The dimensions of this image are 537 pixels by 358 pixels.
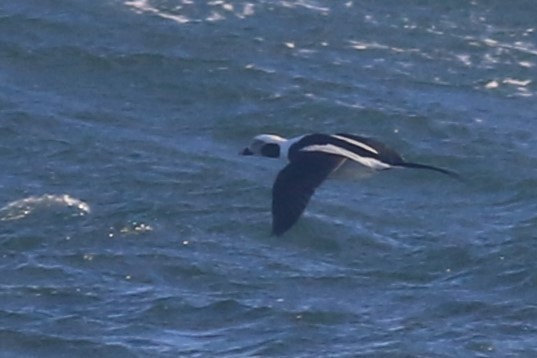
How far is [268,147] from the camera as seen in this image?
14.4m

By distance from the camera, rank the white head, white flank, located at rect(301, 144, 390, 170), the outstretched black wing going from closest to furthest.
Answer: the outstretched black wing → white flank, located at rect(301, 144, 390, 170) → the white head

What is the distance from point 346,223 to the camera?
15516 mm

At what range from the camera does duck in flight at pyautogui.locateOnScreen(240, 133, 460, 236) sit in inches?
487

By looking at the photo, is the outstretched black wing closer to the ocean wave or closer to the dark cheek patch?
the dark cheek patch

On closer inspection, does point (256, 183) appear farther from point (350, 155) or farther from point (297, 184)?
point (297, 184)

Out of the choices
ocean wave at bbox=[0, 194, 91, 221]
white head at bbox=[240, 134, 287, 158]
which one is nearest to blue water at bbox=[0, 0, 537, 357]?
ocean wave at bbox=[0, 194, 91, 221]

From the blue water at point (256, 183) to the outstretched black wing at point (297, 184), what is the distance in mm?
1115

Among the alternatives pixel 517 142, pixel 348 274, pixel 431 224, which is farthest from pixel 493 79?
pixel 348 274

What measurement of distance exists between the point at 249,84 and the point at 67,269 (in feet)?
13.4

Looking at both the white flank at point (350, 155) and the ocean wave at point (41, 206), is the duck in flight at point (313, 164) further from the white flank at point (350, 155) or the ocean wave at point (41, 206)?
the ocean wave at point (41, 206)

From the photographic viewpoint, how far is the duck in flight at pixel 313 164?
12.4 meters

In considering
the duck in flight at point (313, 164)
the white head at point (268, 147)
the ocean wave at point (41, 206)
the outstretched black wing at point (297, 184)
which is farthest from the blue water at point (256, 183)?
the outstretched black wing at point (297, 184)

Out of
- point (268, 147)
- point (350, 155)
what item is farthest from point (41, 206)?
point (350, 155)

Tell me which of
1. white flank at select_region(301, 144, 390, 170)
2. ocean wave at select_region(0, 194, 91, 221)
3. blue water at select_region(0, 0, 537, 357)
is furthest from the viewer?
ocean wave at select_region(0, 194, 91, 221)
